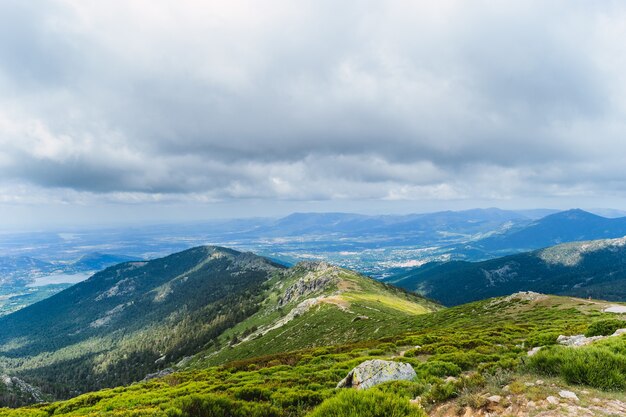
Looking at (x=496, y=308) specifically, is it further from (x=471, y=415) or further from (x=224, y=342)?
(x=224, y=342)

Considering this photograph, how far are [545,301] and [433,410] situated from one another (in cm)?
6900

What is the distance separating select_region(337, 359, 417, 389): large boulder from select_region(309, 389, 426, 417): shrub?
7.76 meters

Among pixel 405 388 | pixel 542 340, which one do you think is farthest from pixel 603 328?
pixel 405 388

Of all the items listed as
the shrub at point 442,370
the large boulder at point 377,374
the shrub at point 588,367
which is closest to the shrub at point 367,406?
the large boulder at point 377,374

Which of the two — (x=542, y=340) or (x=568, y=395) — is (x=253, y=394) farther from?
(x=542, y=340)

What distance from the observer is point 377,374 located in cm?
1805

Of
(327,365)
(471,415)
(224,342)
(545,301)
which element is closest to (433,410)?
(471,415)

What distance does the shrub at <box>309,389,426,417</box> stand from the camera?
9.51 meters

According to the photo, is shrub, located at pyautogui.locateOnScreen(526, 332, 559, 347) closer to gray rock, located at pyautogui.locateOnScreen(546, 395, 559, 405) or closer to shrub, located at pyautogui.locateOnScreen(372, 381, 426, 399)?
shrub, located at pyautogui.locateOnScreen(372, 381, 426, 399)

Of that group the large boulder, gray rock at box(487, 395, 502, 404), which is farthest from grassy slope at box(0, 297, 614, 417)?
gray rock at box(487, 395, 502, 404)

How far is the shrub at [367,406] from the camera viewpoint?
31.2 feet

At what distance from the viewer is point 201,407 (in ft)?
44.2

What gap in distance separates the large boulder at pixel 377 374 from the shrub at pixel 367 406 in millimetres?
7756

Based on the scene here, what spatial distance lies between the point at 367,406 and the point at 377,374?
9081mm
